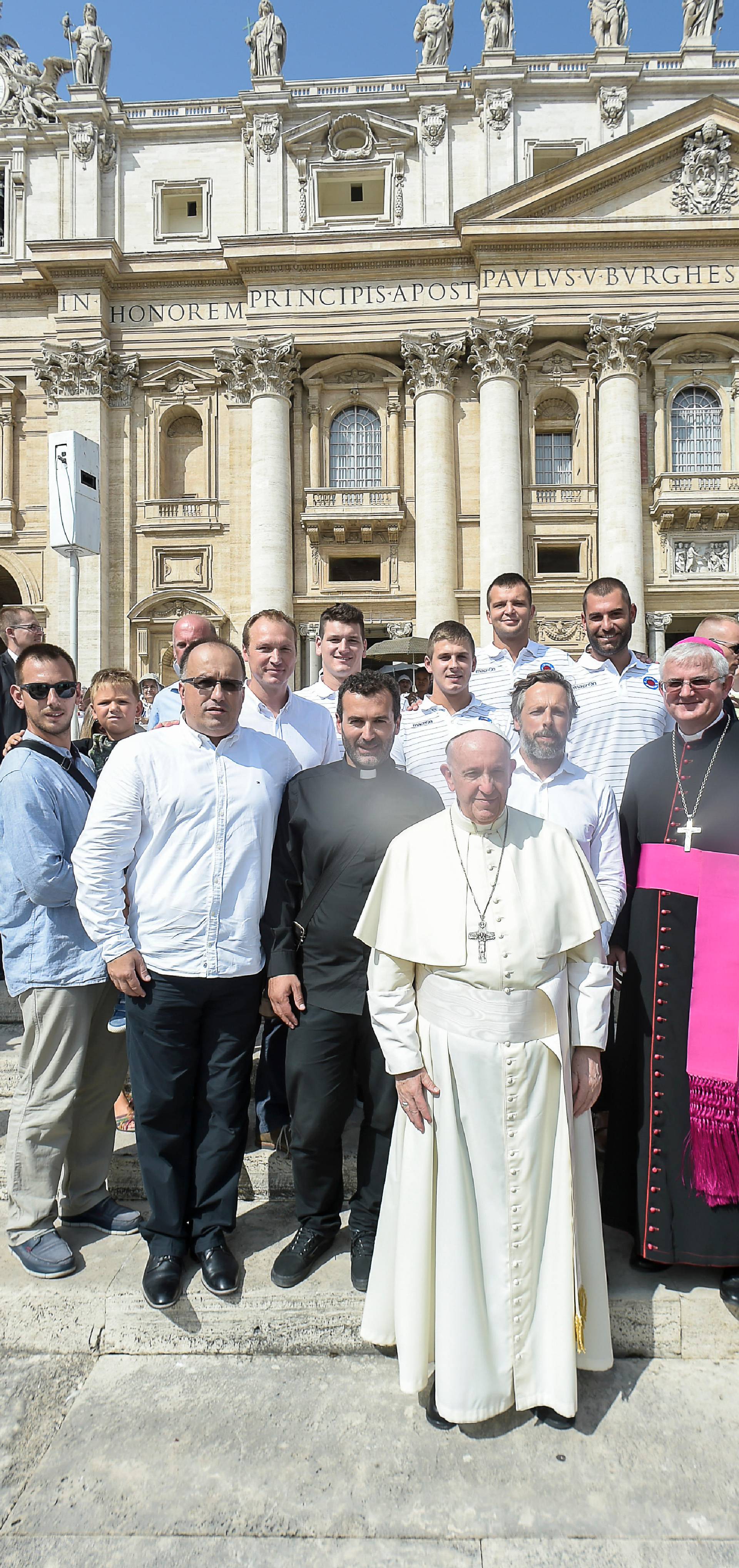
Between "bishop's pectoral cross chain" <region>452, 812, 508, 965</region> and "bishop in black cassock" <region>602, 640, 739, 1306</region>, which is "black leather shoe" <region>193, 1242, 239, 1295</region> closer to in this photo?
"bishop in black cassock" <region>602, 640, 739, 1306</region>

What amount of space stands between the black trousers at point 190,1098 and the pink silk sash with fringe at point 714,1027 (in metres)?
1.73

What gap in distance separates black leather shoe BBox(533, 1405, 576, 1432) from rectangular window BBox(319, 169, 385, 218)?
26529 mm

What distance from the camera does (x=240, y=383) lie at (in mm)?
22719

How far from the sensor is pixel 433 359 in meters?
22.1

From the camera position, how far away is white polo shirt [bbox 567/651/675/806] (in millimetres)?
4773

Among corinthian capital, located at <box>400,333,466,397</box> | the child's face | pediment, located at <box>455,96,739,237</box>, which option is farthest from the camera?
corinthian capital, located at <box>400,333,466,397</box>

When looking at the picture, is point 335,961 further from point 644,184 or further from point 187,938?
point 644,184

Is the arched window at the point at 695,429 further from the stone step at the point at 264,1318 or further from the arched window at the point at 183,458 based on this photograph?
the stone step at the point at 264,1318

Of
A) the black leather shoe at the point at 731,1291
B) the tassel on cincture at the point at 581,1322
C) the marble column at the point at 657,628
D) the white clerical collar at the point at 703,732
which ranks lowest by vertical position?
the black leather shoe at the point at 731,1291

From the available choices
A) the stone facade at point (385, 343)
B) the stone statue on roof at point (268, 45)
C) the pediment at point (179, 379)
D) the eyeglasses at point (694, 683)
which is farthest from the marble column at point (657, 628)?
the eyeglasses at point (694, 683)

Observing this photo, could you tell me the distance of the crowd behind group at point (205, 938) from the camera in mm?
3551

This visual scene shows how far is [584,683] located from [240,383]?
20.6 meters

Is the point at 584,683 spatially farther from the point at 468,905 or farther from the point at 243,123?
the point at 243,123

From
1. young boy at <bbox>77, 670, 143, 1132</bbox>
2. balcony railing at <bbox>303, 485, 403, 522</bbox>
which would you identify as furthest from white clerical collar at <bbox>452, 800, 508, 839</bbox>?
balcony railing at <bbox>303, 485, 403, 522</bbox>
